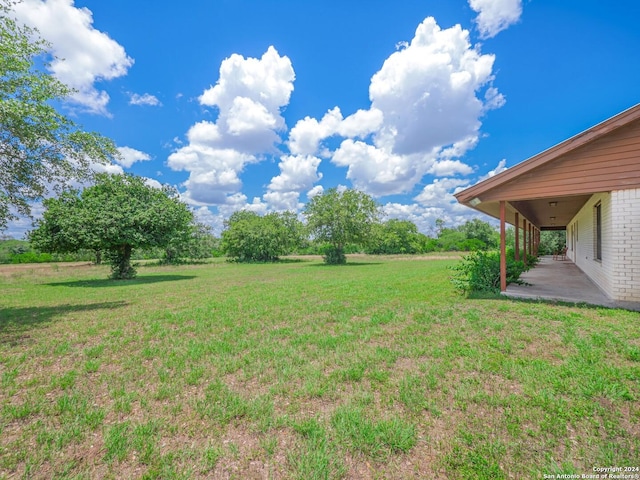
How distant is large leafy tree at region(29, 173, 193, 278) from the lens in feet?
42.6

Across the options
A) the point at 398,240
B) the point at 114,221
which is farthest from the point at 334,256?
the point at 398,240

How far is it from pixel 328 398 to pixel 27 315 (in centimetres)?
822

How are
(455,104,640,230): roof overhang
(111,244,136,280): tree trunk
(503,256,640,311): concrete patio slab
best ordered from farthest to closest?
(111,244,136,280): tree trunk
(503,256,640,311): concrete patio slab
(455,104,640,230): roof overhang

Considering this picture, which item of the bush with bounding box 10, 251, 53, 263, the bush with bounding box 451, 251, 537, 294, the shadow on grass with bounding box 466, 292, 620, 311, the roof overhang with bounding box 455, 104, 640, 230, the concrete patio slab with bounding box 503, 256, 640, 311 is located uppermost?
the roof overhang with bounding box 455, 104, 640, 230

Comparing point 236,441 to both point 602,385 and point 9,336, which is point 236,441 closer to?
point 602,385

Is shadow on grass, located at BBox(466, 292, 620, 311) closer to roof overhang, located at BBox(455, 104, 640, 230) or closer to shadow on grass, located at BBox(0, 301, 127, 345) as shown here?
roof overhang, located at BBox(455, 104, 640, 230)

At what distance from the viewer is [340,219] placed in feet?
81.1

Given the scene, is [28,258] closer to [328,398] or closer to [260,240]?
[260,240]

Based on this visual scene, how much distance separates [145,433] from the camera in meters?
2.36

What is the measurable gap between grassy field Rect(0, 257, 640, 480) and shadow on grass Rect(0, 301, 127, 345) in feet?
0.44

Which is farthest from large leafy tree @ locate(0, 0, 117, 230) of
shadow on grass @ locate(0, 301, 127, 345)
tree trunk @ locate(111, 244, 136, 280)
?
tree trunk @ locate(111, 244, 136, 280)

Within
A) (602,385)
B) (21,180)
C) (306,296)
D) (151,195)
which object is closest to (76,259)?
(151,195)

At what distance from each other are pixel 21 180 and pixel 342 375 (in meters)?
8.29

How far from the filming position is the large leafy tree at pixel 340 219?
25.0m
